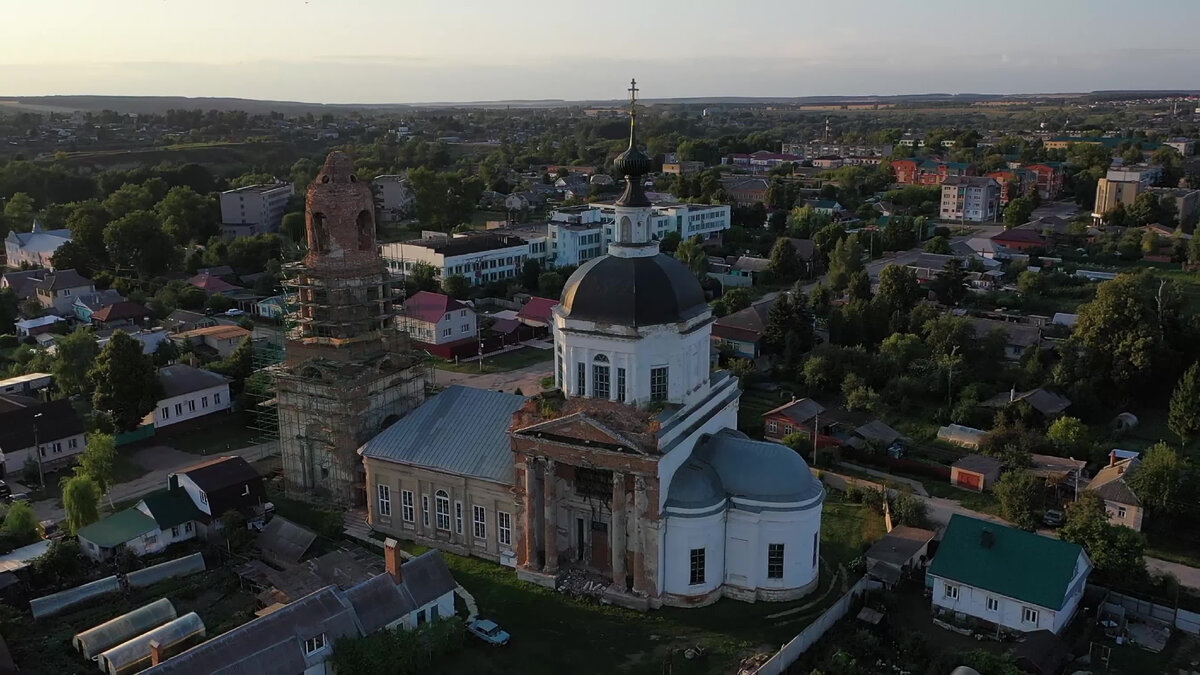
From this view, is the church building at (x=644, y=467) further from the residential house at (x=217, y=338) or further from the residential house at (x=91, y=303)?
the residential house at (x=91, y=303)

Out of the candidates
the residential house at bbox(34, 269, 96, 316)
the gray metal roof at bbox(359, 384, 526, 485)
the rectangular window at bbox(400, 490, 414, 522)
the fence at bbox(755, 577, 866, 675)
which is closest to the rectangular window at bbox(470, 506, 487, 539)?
the gray metal roof at bbox(359, 384, 526, 485)

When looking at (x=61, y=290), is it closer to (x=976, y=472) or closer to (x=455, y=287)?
(x=455, y=287)

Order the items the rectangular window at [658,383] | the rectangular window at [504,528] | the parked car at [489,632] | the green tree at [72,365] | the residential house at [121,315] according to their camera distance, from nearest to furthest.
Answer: the parked car at [489,632] < the rectangular window at [658,383] < the rectangular window at [504,528] < the green tree at [72,365] < the residential house at [121,315]

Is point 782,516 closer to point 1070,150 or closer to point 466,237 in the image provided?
point 466,237

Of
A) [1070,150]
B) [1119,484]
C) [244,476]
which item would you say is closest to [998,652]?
[1119,484]

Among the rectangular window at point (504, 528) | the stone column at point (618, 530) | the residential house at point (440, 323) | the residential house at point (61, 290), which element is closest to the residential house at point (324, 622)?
the rectangular window at point (504, 528)

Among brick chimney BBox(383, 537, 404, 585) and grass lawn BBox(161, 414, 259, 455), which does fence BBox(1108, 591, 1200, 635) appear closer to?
brick chimney BBox(383, 537, 404, 585)
